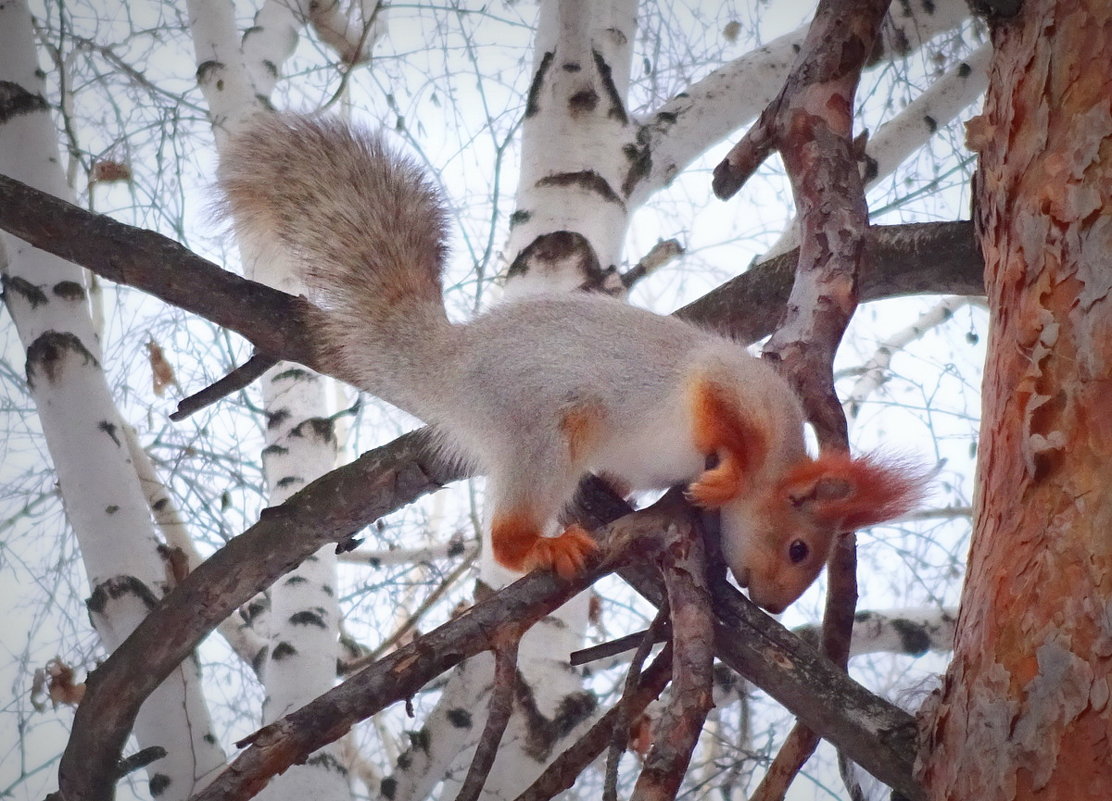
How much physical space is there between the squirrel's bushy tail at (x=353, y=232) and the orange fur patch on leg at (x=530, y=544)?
262mm

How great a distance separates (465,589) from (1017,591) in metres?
2.16

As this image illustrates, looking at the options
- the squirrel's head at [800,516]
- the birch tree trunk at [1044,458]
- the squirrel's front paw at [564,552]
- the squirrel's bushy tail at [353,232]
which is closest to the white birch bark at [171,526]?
the squirrel's bushy tail at [353,232]

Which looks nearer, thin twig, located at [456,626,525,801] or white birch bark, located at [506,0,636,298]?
thin twig, located at [456,626,525,801]

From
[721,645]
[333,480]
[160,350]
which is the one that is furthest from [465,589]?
[721,645]

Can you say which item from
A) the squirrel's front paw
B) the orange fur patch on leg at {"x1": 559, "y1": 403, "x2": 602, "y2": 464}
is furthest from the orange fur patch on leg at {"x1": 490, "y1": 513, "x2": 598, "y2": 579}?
the orange fur patch on leg at {"x1": 559, "y1": 403, "x2": 602, "y2": 464}

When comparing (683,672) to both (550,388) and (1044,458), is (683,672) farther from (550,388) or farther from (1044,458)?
(550,388)

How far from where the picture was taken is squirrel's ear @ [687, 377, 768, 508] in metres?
1.42

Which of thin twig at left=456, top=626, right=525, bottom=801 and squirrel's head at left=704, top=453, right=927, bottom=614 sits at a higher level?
squirrel's head at left=704, top=453, right=927, bottom=614

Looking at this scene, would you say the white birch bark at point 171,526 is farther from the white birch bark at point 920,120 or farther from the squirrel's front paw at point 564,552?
the white birch bark at point 920,120

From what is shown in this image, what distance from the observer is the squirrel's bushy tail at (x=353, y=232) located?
173 centimetres

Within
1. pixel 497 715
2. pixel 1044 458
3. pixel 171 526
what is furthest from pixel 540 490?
pixel 171 526

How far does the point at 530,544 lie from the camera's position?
155 centimetres

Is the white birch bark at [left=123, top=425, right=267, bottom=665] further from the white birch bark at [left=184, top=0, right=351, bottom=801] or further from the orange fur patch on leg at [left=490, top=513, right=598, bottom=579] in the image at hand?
the orange fur patch on leg at [left=490, top=513, right=598, bottom=579]

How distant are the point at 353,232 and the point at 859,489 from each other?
95 centimetres
